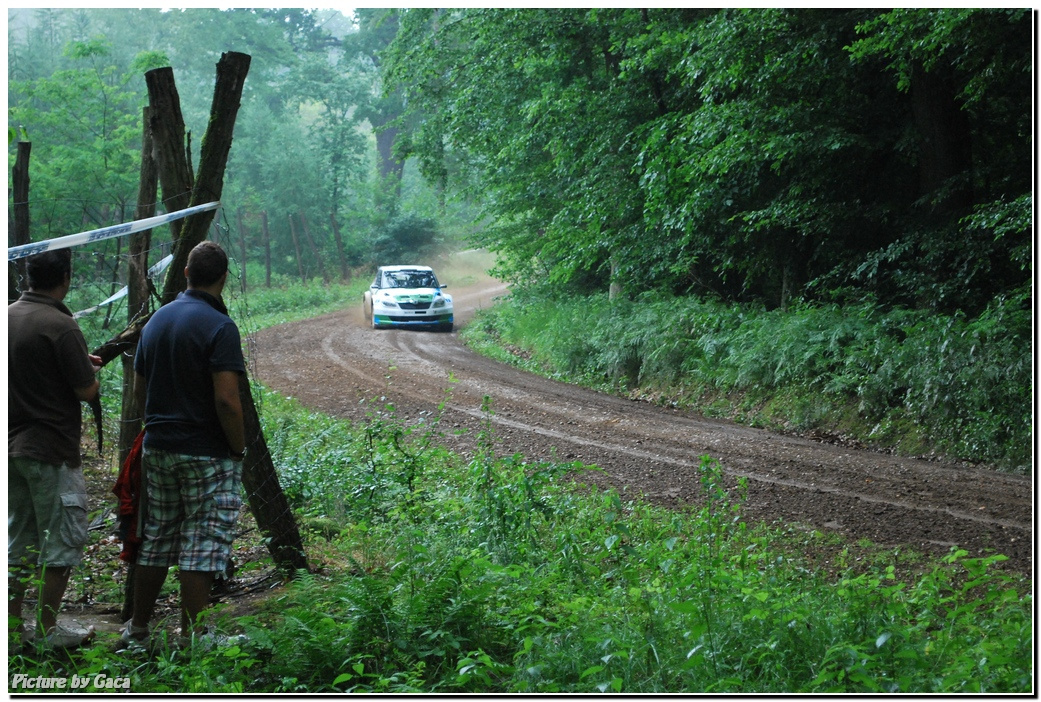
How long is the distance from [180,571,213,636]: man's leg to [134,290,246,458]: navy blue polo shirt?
0.55m

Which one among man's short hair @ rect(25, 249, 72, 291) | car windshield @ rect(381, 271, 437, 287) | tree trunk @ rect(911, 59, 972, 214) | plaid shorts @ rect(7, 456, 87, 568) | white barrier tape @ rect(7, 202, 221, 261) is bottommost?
plaid shorts @ rect(7, 456, 87, 568)

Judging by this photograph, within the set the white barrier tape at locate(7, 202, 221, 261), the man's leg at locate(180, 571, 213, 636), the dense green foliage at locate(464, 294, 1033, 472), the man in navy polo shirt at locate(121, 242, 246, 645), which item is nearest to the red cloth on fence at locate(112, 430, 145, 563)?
the man in navy polo shirt at locate(121, 242, 246, 645)

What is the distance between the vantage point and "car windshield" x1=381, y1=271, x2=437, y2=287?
23.2m

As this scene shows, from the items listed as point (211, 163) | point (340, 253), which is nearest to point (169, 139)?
point (211, 163)

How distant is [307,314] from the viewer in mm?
29859

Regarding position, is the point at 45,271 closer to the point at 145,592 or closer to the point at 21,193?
the point at 145,592

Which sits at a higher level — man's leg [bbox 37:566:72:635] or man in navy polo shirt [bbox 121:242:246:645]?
man in navy polo shirt [bbox 121:242:246:645]

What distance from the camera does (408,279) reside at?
2339 cm

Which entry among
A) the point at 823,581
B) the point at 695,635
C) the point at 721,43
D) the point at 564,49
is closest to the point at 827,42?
the point at 721,43

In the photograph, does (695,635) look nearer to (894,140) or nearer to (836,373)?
(836,373)

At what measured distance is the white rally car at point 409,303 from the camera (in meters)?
22.4

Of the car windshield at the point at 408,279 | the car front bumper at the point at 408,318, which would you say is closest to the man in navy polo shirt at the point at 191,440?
the car front bumper at the point at 408,318

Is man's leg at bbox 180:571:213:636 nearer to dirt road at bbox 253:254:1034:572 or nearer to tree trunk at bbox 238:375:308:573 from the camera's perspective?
tree trunk at bbox 238:375:308:573

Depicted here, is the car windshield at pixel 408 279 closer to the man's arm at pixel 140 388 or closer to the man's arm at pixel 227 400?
the man's arm at pixel 140 388
